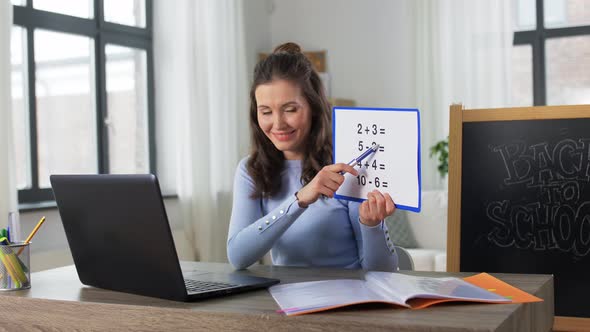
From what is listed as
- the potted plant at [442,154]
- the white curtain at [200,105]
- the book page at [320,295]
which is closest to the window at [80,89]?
the white curtain at [200,105]

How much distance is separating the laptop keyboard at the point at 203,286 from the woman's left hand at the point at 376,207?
0.30 m

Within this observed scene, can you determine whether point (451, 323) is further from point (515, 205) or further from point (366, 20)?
point (366, 20)

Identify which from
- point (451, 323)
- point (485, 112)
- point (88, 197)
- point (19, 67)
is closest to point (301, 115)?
point (485, 112)

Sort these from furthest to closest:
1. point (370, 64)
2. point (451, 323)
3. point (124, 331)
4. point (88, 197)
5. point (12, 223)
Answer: point (370, 64) → point (12, 223) → point (88, 197) → point (124, 331) → point (451, 323)

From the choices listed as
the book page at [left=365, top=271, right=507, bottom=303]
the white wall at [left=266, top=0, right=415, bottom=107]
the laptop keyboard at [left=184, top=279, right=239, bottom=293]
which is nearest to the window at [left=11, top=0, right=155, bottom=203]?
the white wall at [left=266, top=0, right=415, bottom=107]

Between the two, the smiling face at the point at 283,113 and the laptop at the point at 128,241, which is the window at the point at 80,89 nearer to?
the smiling face at the point at 283,113

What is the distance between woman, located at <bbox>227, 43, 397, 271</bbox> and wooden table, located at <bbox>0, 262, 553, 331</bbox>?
194mm

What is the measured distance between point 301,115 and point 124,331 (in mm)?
755

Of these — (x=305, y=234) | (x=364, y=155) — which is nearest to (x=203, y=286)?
(x=364, y=155)

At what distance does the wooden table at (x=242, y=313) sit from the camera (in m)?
1.08

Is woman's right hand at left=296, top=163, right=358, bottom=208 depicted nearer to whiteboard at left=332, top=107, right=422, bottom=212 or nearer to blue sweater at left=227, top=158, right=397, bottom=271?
whiteboard at left=332, top=107, right=422, bottom=212

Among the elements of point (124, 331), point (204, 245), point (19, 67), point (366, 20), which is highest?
point (366, 20)

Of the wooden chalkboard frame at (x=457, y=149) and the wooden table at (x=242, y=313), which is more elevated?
the wooden chalkboard frame at (x=457, y=149)

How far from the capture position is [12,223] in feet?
5.23
